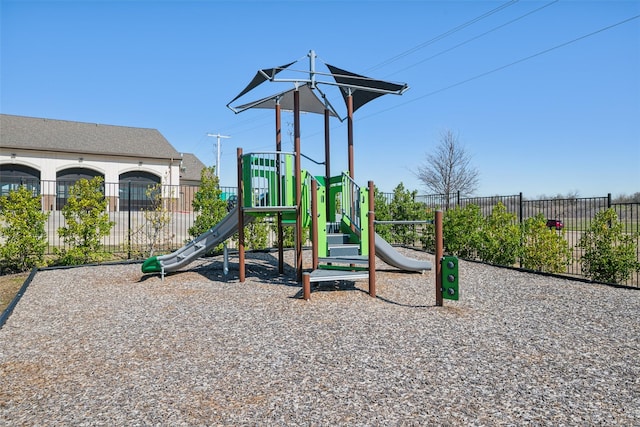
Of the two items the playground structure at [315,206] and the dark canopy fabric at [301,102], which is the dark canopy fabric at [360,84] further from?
the dark canopy fabric at [301,102]

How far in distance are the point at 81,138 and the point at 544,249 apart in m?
32.4

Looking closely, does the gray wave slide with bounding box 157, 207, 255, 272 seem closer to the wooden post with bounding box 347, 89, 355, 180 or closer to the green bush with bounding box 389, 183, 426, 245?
the wooden post with bounding box 347, 89, 355, 180

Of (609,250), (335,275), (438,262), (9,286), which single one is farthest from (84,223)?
(609,250)

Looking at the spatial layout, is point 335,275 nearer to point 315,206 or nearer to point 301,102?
point 315,206

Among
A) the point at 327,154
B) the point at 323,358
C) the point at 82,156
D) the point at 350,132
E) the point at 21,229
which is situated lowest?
the point at 323,358

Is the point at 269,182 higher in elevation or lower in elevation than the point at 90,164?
lower

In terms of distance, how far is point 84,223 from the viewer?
10.2 m

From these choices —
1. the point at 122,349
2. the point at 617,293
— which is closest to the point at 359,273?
the point at 122,349

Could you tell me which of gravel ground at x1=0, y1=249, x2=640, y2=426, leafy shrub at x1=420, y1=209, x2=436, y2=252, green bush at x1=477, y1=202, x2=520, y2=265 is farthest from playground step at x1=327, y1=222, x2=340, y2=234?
leafy shrub at x1=420, y1=209, x2=436, y2=252

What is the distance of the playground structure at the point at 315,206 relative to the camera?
7.26 metres

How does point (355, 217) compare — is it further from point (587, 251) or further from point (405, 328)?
point (587, 251)

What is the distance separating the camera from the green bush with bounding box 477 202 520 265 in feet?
33.8

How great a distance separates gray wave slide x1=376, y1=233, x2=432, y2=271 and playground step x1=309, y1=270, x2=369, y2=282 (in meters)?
1.15

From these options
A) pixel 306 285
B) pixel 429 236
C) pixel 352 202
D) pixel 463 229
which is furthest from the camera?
pixel 429 236
